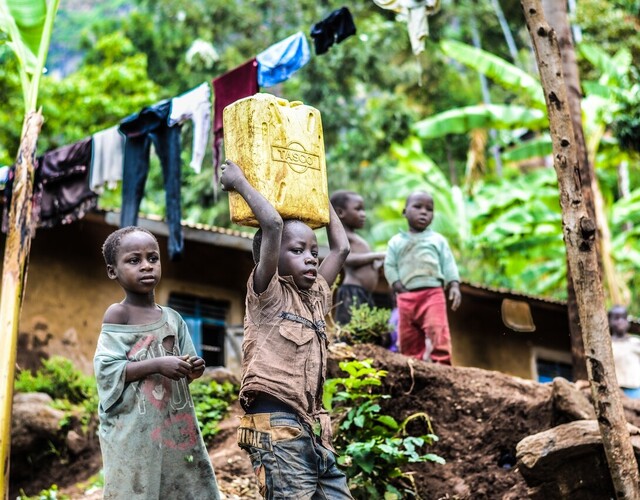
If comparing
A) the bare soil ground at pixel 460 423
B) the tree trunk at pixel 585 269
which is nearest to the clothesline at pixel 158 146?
the bare soil ground at pixel 460 423

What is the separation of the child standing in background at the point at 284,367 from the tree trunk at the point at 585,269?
1.66m

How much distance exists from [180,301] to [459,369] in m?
5.45

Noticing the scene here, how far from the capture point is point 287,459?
3916 mm

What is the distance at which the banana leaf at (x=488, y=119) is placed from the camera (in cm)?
1691

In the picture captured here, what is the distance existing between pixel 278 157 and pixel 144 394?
4.26 feet

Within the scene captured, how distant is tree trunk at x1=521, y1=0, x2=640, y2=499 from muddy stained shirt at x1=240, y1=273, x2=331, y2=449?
1.67 metres

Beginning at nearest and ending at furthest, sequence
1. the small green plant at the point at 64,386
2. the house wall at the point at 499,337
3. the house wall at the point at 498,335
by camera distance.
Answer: the small green plant at the point at 64,386, the house wall at the point at 498,335, the house wall at the point at 499,337

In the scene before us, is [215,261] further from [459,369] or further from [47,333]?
[459,369]

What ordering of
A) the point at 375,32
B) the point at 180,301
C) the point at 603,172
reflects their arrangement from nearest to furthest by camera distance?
1. the point at 180,301
2. the point at 375,32
3. the point at 603,172

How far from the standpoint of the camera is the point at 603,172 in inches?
804

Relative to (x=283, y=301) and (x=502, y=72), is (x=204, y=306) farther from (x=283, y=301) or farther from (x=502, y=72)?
(x=502, y=72)

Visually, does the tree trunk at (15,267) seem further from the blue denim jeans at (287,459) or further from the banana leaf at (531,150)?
the banana leaf at (531,150)

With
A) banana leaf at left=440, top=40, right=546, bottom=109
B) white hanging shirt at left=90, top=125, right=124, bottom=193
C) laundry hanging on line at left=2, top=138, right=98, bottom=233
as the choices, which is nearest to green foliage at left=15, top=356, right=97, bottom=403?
laundry hanging on line at left=2, top=138, right=98, bottom=233

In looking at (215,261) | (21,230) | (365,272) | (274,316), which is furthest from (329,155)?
(274,316)
